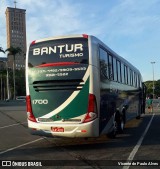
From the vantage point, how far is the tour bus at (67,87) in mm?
10914

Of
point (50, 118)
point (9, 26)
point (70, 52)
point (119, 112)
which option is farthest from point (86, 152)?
point (9, 26)

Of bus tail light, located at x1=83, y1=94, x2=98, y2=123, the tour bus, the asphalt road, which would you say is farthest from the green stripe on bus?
the asphalt road

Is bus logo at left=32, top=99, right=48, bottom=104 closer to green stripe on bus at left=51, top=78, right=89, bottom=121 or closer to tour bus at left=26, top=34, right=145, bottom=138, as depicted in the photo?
tour bus at left=26, top=34, right=145, bottom=138

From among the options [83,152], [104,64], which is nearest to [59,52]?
[104,64]

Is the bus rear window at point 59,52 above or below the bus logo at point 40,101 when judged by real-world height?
above

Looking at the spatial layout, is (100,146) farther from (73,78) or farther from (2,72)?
(2,72)

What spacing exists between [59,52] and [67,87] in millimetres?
1105

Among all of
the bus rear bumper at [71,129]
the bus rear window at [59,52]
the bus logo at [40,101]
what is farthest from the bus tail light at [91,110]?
the bus logo at [40,101]

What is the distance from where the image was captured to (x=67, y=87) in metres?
11.1

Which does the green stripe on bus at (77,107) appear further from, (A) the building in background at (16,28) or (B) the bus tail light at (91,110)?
(A) the building in background at (16,28)

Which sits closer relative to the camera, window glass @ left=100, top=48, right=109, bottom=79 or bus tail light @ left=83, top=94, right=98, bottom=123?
bus tail light @ left=83, top=94, right=98, bottom=123

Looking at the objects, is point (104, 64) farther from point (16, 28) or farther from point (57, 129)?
point (16, 28)

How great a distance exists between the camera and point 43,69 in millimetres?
11383

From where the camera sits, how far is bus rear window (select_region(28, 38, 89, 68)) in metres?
11.2
